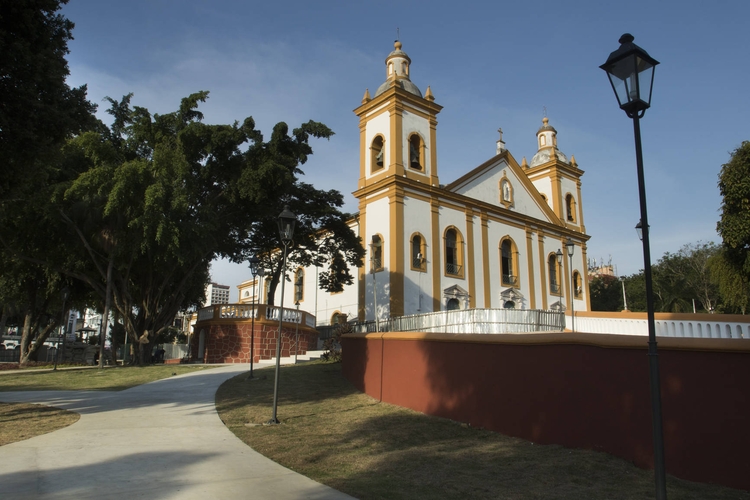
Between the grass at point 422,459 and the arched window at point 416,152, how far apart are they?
2036cm

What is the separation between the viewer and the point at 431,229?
95.3ft

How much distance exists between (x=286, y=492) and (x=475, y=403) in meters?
4.25

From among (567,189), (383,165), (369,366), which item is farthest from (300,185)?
(567,189)

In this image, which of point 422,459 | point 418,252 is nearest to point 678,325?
point 422,459

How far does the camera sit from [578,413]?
23.1 feet

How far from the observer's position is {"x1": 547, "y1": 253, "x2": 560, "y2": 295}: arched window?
3600 centimetres

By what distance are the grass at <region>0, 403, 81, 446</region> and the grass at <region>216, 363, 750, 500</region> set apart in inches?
97.1

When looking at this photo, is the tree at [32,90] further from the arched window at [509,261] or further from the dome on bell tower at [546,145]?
the dome on bell tower at [546,145]

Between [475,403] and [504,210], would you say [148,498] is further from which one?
[504,210]

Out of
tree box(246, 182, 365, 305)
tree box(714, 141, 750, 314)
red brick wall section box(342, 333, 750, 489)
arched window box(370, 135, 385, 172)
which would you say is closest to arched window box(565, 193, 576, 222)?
arched window box(370, 135, 385, 172)

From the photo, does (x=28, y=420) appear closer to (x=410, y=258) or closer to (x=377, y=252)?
(x=377, y=252)

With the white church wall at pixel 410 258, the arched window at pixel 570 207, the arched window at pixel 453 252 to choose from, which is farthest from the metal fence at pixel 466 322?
the arched window at pixel 570 207

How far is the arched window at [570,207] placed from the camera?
40000 mm

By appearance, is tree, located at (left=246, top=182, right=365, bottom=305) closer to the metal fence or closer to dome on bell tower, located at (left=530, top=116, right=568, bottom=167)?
the metal fence
